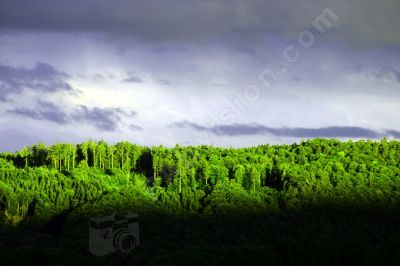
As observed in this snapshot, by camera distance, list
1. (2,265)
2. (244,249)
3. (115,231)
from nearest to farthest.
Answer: (2,265) → (244,249) → (115,231)

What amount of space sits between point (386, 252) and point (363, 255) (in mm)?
4508

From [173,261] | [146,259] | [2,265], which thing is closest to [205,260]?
[173,261]

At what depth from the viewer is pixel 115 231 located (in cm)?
11419

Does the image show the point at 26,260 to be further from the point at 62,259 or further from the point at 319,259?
the point at 319,259

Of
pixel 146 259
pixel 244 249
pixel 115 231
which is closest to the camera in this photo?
pixel 244 249

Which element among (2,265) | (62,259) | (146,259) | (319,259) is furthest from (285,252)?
(146,259)

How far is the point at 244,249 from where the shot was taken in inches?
3686

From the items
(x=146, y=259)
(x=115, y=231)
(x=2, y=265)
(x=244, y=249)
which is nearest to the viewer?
(x=2, y=265)

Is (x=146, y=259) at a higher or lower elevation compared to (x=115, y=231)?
lower

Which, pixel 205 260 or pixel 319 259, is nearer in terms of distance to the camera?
pixel 205 260

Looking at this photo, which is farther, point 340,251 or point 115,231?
point 115,231

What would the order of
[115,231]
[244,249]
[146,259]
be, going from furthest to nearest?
[146,259] → [115,231] → [244,249]

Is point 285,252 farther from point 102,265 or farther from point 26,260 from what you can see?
point 26,260

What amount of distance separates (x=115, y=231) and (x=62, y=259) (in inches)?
872
